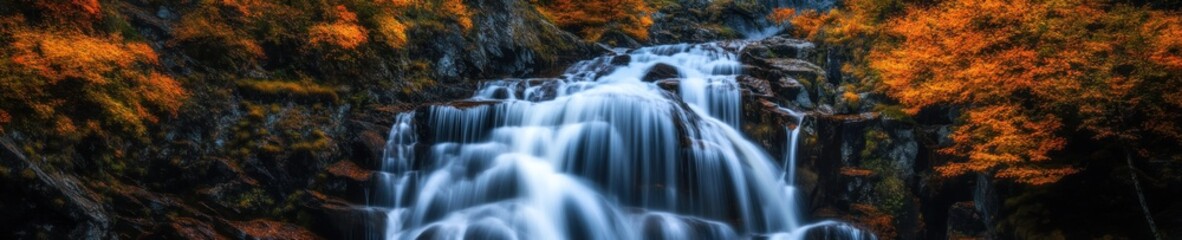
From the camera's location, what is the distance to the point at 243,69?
42.2 ft

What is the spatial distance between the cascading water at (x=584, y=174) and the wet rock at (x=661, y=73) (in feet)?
14.7

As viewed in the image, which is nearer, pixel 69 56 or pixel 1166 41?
pixel 69 56

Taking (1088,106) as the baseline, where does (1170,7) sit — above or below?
above

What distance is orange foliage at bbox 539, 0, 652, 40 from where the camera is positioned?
27531 millimetres

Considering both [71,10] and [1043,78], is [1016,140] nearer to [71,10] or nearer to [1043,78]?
[1043,78]

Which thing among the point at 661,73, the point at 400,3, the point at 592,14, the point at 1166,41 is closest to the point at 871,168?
the point at 1166,41

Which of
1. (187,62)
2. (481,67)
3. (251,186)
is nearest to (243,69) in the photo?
(187,62)

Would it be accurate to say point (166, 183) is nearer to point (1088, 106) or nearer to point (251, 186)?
point (251, 186)

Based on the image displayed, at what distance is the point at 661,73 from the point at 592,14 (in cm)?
800

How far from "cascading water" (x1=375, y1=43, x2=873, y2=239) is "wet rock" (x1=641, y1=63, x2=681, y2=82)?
4488 mm

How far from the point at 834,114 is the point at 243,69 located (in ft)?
48.7

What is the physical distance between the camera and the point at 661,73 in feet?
70.2

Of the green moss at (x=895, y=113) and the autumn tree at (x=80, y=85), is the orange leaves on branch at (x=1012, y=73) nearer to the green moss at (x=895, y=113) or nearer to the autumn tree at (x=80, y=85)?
the green moss at (x=895, y=113)

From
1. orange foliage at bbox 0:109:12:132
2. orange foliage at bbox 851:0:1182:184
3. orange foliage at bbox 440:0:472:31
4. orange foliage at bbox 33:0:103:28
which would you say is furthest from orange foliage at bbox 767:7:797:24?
orange foliage at bbox 0:109:12:132
